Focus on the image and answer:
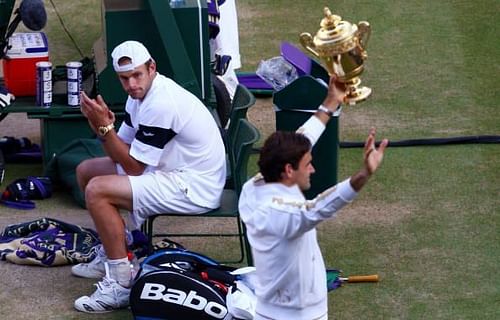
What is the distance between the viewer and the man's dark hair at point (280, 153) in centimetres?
434

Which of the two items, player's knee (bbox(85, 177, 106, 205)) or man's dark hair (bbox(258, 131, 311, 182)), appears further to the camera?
player's knee (bbox(85, 177, 106, 205))

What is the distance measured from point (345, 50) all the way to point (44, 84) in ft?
10.7

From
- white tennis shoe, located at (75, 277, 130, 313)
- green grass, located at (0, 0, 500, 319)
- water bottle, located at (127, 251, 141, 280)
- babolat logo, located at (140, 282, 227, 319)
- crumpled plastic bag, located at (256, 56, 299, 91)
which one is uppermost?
crumpled plastic bag, located at (256, 56, 299, 91)

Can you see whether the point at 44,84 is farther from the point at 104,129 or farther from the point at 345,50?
the point at 345,50

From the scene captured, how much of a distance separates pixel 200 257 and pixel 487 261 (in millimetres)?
1753

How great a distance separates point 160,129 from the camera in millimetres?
5859

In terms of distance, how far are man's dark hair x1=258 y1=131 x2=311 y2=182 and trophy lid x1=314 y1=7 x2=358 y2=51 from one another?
0.71m

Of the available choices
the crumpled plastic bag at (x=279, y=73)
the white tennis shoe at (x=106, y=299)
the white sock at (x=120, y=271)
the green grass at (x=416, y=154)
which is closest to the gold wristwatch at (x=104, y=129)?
the white sock at (x=120, y=271)

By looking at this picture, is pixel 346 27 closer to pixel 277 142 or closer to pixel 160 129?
pixel 277 142

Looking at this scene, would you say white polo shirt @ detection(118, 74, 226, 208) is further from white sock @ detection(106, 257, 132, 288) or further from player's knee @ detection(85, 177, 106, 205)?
white sock @ detection(106, 257, 132, 288)

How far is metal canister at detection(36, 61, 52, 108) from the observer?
25.0 feet

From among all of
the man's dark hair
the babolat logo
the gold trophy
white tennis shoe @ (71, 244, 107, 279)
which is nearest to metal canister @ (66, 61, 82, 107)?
white tennis shoe @ (71, 244, 107, 279)

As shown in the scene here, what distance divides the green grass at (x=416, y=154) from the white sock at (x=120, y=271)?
0.35 metres

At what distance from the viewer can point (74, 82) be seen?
7695mm
